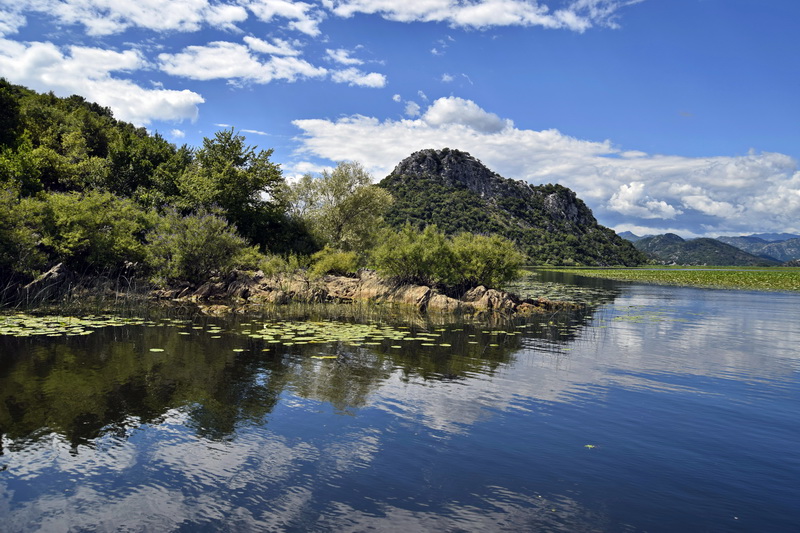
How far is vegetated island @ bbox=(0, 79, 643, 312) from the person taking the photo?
107 feet

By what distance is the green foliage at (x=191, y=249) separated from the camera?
36.6 metres

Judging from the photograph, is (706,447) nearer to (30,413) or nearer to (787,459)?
(787,459)

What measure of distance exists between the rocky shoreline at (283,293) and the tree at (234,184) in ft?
32.8

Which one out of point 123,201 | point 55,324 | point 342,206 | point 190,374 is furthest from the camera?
point 342,206

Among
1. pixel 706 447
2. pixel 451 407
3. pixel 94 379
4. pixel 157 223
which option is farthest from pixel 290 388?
pixel 157 223

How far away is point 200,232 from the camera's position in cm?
3712

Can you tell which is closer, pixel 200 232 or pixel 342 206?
pixel 200 232

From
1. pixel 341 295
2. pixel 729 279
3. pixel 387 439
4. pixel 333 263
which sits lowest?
pixel 387 439

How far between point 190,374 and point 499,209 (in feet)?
525

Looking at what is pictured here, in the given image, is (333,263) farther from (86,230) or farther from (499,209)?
(499,209)

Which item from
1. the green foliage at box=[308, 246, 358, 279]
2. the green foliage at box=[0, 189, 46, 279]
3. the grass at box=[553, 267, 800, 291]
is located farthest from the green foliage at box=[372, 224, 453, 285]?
the grass at box=[553, 267, 800, 291]

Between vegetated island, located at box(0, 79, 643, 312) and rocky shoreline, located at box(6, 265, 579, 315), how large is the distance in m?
0.12

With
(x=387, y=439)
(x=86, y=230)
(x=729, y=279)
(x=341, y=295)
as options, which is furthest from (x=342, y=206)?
(x=729, y=279)

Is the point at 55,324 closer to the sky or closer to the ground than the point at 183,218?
closer to the ground
